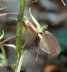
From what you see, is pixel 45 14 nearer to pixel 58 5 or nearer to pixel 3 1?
pixel 58 5

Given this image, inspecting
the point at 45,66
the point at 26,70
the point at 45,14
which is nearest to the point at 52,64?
the point at 45,66

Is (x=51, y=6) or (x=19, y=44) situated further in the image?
(x=51, y=6)

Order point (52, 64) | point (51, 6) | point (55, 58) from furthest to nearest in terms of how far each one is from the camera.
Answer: point (51, 6), point (52, 64), point (55, 58)

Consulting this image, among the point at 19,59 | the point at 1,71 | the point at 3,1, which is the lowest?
the point at 1,71

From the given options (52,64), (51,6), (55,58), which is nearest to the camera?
(55,58)

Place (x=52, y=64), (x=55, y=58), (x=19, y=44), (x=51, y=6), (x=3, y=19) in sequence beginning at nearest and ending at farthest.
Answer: (x=19, y=44)
(x=55, y=58)
(x=52, y=64)
(x=3, y=19)
(x=51, y=6)

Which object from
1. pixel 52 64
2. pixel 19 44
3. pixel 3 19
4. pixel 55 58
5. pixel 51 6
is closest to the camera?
pixel 19 44

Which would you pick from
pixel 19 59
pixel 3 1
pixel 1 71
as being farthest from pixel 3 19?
pixel 19 59

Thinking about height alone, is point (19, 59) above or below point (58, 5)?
above

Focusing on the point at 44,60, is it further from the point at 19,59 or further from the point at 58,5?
the point at 19,59
